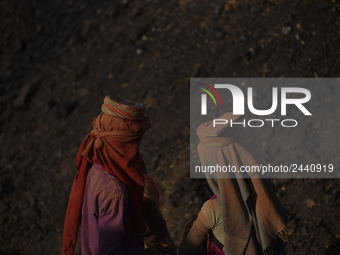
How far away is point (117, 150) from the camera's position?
3.06m

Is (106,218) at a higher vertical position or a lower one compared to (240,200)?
lower

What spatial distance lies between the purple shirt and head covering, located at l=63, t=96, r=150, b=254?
2.2 inches

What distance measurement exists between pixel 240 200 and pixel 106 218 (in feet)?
3.28

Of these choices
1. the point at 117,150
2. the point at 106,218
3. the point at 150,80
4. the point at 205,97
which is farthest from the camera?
the point at 150,80

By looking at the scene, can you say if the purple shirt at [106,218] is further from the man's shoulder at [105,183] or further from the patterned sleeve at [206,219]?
the patterned sleeve at [206,219]

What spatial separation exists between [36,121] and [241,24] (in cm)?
403

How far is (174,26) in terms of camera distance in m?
7.27

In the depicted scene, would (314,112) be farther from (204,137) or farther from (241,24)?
(204,137)

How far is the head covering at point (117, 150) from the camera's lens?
3.00 metres

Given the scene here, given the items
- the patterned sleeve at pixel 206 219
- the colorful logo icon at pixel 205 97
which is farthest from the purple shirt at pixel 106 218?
the colorful logo icon at pixel 205 97

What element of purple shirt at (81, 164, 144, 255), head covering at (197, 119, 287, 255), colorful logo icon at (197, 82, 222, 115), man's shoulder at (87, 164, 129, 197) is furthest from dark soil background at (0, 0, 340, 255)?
man's shoulder at (87, 164, 129, 197)

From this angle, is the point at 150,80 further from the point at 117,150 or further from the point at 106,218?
the point at 106,218

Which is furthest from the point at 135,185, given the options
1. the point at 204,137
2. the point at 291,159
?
the point at 291,159

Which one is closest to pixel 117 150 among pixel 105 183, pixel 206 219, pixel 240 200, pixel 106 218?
pixel 105 183
